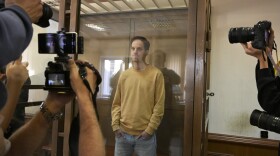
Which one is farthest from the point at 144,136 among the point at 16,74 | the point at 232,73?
the point at 232,73

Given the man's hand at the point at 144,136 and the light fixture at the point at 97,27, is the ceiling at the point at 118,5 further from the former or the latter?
the man's hand at the point at 144,136

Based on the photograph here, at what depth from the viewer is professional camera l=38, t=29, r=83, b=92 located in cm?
60

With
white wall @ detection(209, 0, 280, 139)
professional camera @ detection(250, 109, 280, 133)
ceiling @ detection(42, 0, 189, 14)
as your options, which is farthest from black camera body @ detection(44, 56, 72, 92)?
white wall @ detection(209, 0, 280, 139)

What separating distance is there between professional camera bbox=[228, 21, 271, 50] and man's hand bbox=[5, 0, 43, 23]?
686 mm

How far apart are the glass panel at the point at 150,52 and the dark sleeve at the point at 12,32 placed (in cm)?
76

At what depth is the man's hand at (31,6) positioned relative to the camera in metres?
0.42

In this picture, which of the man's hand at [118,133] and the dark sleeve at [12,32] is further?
Answer: the man's hand at [118,133]

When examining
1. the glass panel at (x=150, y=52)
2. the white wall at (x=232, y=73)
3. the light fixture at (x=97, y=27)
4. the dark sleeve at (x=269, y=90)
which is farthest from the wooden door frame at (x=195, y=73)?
the white wall at (x=232, y=73)

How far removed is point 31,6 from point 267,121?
88 cm

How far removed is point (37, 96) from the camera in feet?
4.31

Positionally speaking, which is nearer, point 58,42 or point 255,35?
point 58,42

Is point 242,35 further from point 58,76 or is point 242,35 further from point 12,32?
point 12,32

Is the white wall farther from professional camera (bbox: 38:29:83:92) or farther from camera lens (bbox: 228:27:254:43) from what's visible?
professional camera (bbox: 38:29:83:92)

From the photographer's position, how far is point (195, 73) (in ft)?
3.13
